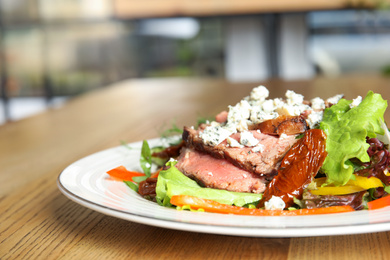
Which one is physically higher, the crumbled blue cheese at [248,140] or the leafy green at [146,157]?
the crumbled blue cheese at [248,140]

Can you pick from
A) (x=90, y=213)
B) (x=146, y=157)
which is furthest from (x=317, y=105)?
(x=90, y=213)

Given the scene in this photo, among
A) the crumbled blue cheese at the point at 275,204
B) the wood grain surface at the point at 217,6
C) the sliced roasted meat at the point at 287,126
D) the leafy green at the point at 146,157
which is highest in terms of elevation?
the wood grain surface at the point at 217,6

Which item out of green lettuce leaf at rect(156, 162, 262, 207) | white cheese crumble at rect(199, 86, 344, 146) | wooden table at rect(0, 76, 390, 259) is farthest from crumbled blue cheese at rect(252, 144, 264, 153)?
wooden table at rect(0, 76, 390, 259)

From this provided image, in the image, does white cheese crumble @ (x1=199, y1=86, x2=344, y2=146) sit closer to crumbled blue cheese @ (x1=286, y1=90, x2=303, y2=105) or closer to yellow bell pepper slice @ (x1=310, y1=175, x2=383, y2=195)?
crumbled blue cheese @ (x1=286, y1=90, x2=303, y2=105)

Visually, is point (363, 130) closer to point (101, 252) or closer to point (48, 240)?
point (101, 252)

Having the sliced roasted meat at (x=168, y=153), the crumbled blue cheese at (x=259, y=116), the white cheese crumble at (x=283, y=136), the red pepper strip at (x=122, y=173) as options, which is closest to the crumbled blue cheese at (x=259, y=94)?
the crumbled blue cheese at (x=259, y=116)

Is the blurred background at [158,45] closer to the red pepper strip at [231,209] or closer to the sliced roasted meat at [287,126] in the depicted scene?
the sliced roasted meat at [287,126]

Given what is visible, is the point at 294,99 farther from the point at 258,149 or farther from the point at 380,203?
the point at 380,203
